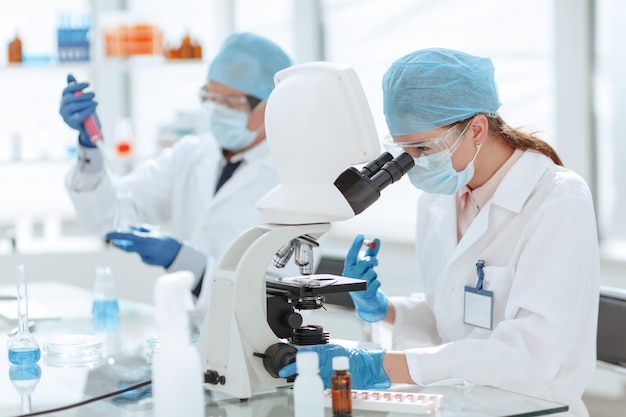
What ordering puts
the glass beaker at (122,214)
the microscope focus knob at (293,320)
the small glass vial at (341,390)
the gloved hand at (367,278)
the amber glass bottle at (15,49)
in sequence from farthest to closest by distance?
the amber glass bottle at (15,49)
the glass beaker at (122,214)
the gloved hand at (367,278)
the microscope focus knob at (293,320)
the small glass vial at (341,390)

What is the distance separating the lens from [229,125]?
2.86 metres

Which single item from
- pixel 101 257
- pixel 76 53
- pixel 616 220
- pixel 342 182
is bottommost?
pixel 101 257

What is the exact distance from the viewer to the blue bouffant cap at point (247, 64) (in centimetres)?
284

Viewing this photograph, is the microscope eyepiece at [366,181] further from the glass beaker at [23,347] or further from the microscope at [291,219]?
the glass beaker at [23,347]

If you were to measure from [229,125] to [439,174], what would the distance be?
1068 millimetres

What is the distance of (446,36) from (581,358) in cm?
218

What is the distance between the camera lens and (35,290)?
2898mm

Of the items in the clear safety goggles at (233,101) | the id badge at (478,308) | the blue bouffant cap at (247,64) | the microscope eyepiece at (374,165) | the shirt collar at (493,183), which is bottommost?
the id badge at (478,308)

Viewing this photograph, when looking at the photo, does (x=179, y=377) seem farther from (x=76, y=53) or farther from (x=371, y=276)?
(x=76, y=53)

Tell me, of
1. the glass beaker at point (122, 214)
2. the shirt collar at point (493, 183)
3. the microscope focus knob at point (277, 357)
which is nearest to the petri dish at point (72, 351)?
the microscope focus knob at point (277, 357)

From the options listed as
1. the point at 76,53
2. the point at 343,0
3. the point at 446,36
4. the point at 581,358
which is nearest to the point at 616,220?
the point at 446,36

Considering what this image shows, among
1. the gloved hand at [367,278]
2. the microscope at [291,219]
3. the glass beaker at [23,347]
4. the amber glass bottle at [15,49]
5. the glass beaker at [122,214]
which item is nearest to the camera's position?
the microscope at [291,219]

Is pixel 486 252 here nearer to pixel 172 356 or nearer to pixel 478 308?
pixel 478 308

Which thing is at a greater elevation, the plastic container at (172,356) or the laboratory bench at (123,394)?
the plastic container at (172,356)
